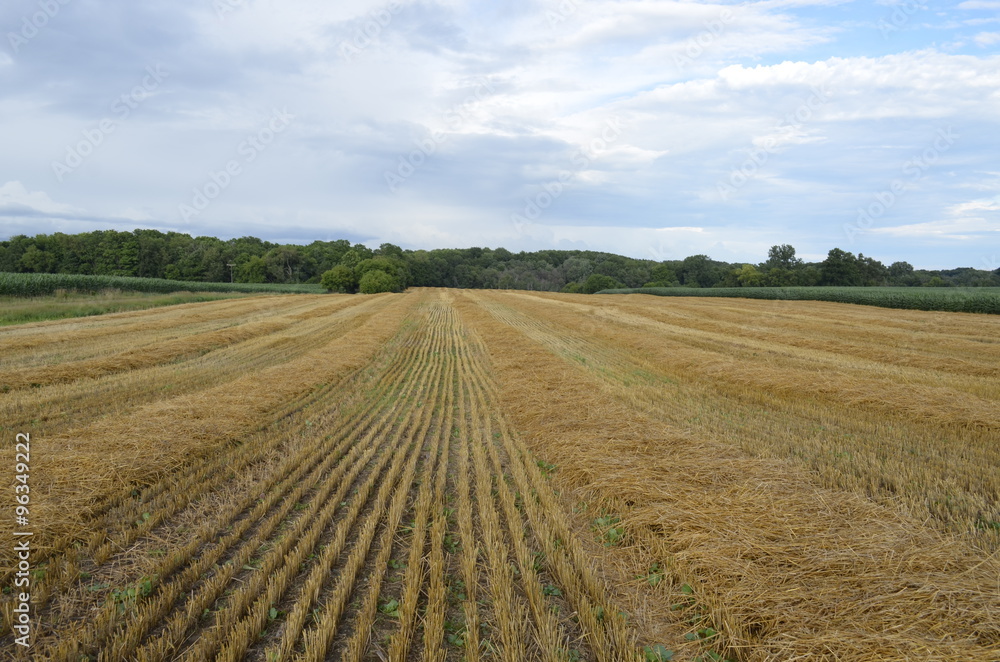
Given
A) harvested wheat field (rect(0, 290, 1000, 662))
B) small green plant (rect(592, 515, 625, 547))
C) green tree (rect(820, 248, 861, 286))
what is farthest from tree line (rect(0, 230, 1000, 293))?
small green plant (rect(592, 515, 625, 547))

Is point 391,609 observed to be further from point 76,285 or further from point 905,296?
point 905,296

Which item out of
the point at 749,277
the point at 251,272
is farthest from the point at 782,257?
the point at 251,272

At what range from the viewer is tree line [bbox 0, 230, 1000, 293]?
2960 inches

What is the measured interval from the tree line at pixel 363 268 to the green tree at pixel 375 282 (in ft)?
0.51

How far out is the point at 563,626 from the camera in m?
3.55

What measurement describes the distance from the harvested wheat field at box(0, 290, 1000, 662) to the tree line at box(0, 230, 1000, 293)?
64728mm

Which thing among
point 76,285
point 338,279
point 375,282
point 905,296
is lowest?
point 76,285

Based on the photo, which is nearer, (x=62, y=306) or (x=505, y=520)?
(x=505, y=520)

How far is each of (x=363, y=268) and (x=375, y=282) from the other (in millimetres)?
7160

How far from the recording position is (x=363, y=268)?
250ft

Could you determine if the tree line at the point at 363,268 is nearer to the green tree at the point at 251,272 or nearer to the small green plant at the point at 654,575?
the green tree at the point at 251,272

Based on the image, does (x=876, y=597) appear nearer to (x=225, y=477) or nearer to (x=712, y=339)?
(x=225, y=477)

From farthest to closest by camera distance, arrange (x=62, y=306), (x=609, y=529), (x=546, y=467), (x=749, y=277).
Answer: (x=749, y=277)
(x=62, y=306)
(x=546, y=467)
(x=609, y=529)

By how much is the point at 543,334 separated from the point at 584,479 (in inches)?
647
